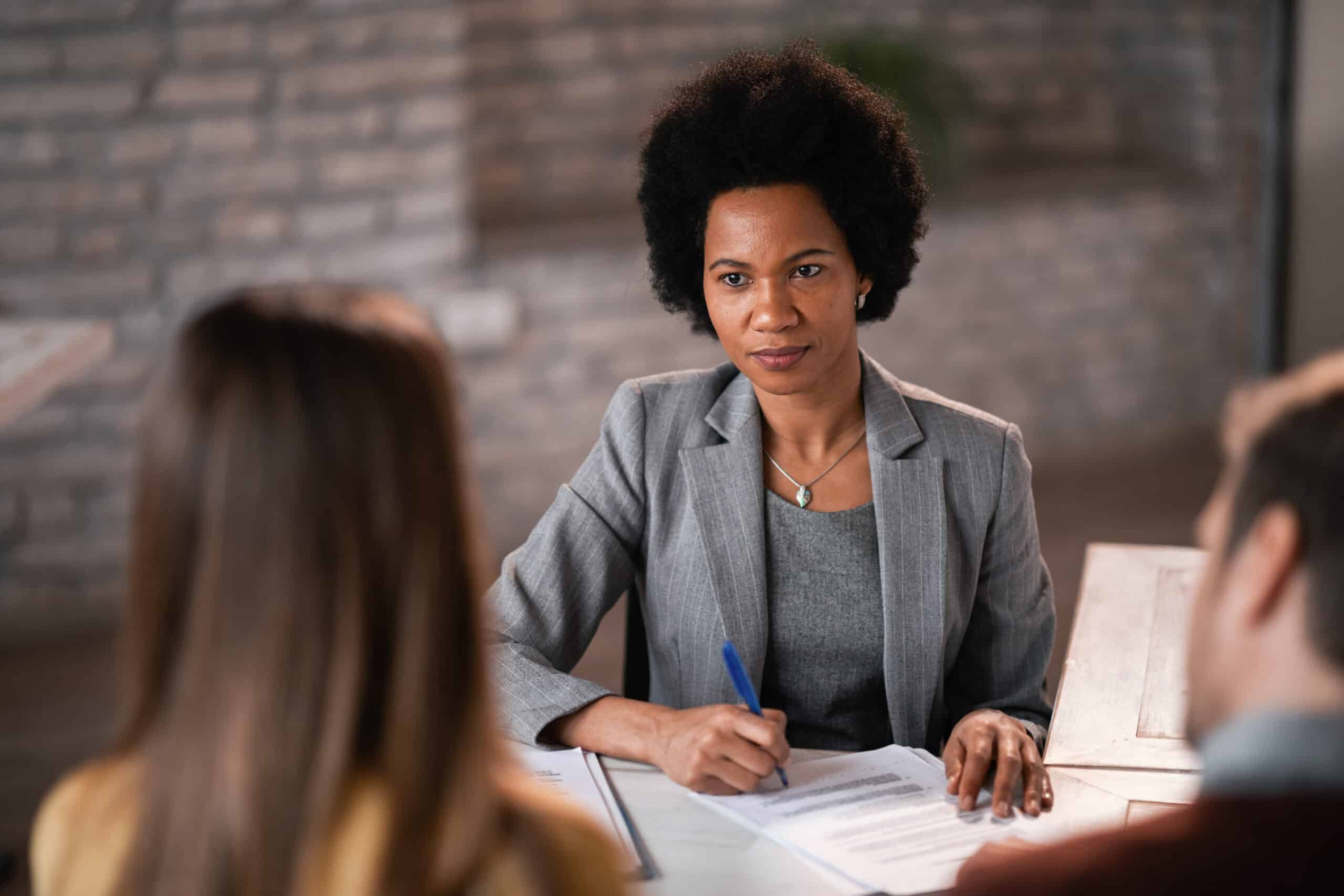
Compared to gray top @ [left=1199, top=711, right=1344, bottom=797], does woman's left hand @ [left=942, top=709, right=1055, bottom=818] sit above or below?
below

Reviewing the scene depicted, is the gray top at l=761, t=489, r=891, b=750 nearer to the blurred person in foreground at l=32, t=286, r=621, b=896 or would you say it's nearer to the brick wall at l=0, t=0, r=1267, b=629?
the blurred person in foreground at l=32, t=286, r=621, b=896

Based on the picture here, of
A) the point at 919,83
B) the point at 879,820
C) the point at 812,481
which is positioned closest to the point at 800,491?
the point at 812,481

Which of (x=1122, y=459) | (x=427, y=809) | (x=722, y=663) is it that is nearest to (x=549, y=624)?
(x=722, y=663)

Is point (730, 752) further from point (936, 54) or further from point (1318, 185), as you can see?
point (1318, 185)

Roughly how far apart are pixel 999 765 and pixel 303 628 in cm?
82

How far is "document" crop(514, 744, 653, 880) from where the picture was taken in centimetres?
129

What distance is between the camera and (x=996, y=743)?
4.64 feet

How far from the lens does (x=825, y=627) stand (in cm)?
174

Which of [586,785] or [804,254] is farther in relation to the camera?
[804,254]

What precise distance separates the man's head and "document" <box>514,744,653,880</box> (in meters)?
0.59

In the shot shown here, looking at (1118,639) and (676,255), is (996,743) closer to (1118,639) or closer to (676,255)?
(1118,639)

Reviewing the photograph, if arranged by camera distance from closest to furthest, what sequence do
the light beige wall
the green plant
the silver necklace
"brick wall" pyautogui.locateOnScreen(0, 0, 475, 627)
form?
1. the silver necklace
2. "brick wall" pyautogui.locateOnScreen(0, 0, 475, 627)
3. the green plant
4. the light beige wall

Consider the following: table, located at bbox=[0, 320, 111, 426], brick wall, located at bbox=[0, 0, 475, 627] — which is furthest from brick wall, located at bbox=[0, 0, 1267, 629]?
table, located at bbox=[0, 320, 111, 426]

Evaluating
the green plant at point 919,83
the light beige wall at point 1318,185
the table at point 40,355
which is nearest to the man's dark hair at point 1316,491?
the table at point 40,355
